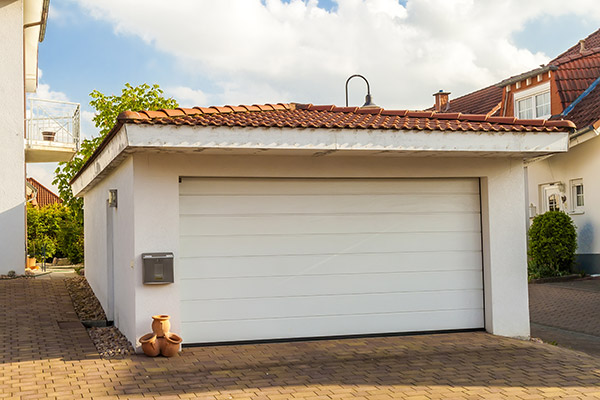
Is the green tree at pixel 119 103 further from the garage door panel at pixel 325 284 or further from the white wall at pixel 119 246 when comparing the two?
the garage door panel at pixel 325 284

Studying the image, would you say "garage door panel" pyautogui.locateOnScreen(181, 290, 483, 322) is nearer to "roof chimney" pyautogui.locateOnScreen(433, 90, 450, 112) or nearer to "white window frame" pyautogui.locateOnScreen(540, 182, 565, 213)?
"white window frame" pyautogui.locateOnScreen(540, 182, 565, 213)

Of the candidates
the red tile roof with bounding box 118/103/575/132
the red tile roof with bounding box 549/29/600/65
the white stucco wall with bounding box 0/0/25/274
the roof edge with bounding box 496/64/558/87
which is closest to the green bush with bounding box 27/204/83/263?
the white stucco wall with bounding box 0/0/25/274

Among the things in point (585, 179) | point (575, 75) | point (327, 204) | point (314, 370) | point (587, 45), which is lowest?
point (314, 370)

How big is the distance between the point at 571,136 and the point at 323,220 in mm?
12145

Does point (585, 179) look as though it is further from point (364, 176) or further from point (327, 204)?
point (327, 204)

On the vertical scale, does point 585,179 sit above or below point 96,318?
above

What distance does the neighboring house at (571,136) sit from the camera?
18.6 metres

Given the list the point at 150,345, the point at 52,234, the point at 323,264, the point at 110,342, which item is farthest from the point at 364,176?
the point at 52,234

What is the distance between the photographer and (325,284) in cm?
908

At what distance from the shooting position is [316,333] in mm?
9000

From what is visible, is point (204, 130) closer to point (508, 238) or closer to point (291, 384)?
point (291, 384)

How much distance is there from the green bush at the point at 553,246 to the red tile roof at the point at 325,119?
33.5 ft

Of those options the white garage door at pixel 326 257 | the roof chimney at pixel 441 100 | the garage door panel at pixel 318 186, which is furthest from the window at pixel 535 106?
the white garage door at pixel 326 257

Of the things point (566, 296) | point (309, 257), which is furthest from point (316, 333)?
point (566, 296)
